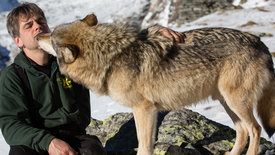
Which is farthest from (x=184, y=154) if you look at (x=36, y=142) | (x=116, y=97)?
(x=36, y=142)

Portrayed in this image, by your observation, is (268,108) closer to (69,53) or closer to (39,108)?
(69,53)

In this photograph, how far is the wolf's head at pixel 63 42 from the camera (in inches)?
109

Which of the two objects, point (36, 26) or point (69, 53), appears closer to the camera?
point (69, 53)

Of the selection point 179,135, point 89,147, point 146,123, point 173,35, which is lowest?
point 179,135

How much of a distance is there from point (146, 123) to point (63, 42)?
1.24m

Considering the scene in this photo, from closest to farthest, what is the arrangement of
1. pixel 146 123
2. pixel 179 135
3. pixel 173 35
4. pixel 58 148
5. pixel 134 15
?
pixel 58 148
pixel 146 123
pixel 173 35
pixel 179 135
pixel 134 15

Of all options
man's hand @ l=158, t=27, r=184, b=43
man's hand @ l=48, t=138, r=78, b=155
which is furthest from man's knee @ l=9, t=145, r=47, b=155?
man's hand @ l=158, t=27, r=184, b=43

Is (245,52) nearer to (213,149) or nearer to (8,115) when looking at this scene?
(213,149)

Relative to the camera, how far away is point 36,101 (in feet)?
9.64

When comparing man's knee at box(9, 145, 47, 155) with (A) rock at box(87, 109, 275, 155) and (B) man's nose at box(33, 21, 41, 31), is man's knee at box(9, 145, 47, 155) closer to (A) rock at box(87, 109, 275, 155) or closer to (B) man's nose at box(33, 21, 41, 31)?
(A) rock at box(87, 109, 275, 155)

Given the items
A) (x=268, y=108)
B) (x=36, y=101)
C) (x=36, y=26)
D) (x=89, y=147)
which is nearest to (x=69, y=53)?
(x=36, y=26)

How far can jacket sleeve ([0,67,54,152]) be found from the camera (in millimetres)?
2691

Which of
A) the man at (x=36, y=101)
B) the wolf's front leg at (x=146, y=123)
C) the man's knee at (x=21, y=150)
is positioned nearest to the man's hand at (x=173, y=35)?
the man at (x=36, y=101)

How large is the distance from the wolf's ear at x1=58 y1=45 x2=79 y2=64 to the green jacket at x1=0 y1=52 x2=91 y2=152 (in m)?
0.29
